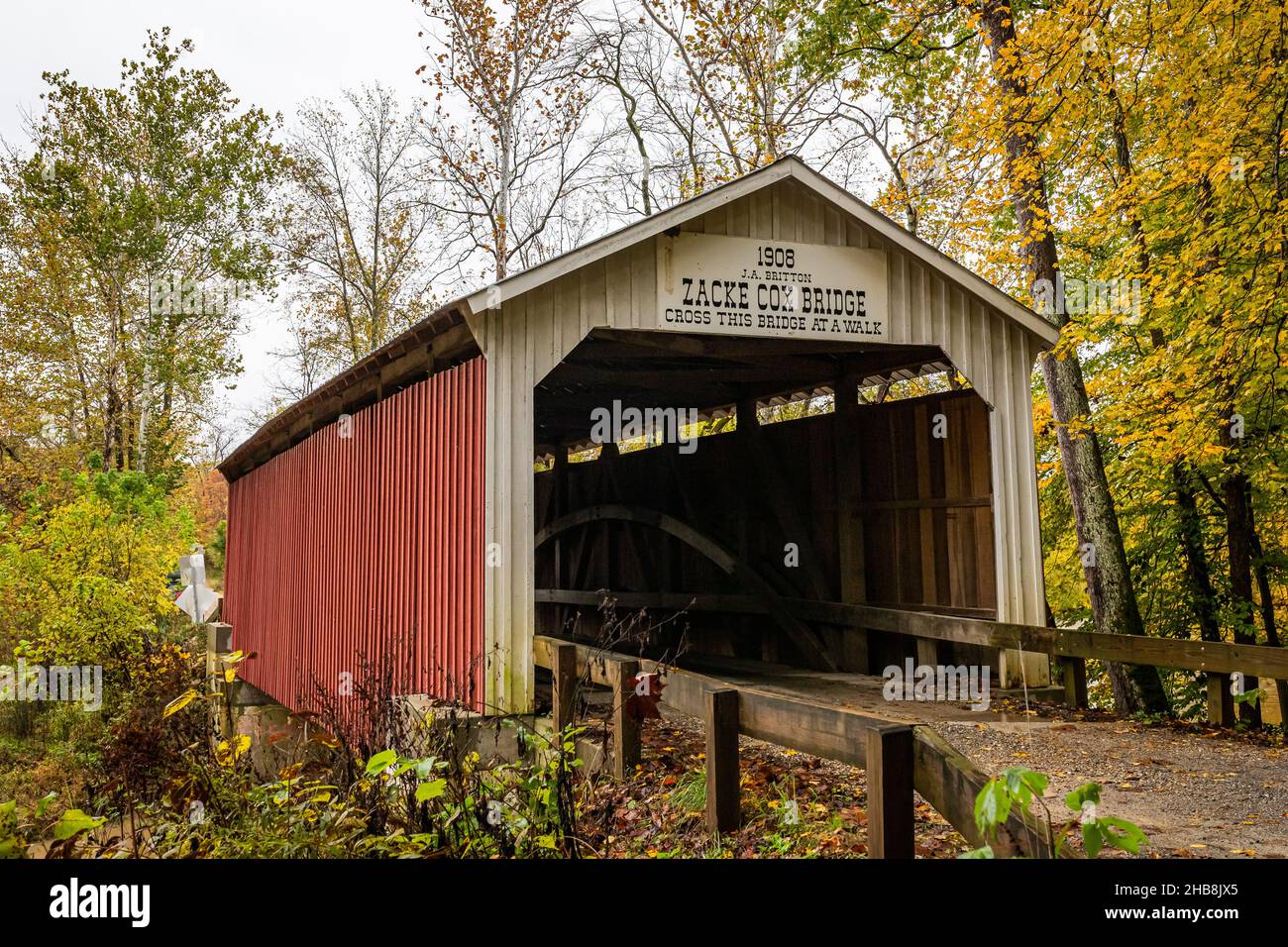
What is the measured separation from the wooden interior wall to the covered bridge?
3 cm

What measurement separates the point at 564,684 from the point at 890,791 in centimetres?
280

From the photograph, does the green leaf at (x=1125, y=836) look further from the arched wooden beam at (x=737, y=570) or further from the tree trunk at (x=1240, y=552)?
the tree trunk at (x=1240, y=552)

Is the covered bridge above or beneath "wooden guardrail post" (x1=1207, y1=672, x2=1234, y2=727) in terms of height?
above

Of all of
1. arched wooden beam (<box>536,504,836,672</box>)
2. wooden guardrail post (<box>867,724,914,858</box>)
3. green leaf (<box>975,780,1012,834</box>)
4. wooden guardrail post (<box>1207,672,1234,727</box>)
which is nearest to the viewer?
green leaf (<box>975,780,1012,834</box>)

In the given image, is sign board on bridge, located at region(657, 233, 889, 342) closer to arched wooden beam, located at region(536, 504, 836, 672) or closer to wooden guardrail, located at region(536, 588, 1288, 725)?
wooden guardrail, located at region(536, 588, 1288, 725)

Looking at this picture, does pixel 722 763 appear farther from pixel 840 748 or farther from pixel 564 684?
pixel 564 684

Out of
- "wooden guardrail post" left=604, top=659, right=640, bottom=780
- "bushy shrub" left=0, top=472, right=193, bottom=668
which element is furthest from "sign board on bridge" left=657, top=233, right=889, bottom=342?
"bushy shrub" left=0, top=472, right=193, bottom=668

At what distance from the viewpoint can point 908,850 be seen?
3375mm

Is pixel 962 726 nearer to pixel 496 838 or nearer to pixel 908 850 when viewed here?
pixel 908 850

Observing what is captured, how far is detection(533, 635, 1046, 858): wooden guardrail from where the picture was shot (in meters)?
3.27

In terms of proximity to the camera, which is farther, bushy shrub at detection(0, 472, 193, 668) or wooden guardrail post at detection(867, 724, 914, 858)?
bushy shrub at detection(0, 472, 193, 668)

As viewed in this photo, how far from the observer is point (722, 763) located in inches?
177

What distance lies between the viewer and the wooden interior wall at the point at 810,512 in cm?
877

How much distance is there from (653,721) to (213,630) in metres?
6.56
